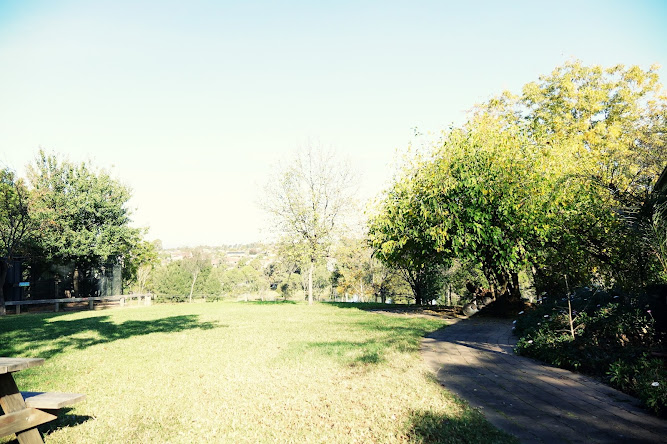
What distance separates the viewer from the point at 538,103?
2630 cm

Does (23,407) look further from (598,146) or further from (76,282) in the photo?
(76,282)

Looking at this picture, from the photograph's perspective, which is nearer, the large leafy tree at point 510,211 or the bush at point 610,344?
the bush at point 610,344

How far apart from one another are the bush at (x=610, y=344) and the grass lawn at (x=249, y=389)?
7.70ft

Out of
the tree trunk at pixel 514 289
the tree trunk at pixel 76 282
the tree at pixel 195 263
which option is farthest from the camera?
the tree at pixel 195 263

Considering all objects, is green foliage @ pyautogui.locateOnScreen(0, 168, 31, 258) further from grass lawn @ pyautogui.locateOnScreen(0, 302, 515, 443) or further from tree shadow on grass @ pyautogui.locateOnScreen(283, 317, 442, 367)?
tree shadow on grass @ pyautogui.locateOnScreen(283, 317, 442, 367)

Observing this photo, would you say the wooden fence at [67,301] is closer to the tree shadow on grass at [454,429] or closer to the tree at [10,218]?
the tree at [10,218]

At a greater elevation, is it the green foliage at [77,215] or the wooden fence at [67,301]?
the green foliage at [77,215]

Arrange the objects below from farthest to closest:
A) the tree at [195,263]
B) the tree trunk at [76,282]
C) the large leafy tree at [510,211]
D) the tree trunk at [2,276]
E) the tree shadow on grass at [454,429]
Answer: the tree at [195,263] → the tree trunk at [76,282] → the tree trunk at [2,276] → the large leafy tree at [510,211] → the tree shadow on grass at [454,429]

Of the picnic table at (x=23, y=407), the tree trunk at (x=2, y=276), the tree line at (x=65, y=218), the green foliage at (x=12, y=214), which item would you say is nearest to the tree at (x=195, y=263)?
the tree line at (x=65, y=218)

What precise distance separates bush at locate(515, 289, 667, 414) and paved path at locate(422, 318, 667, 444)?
9.6 inches

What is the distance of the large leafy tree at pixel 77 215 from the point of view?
24.8 metres

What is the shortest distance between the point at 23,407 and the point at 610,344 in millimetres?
8471

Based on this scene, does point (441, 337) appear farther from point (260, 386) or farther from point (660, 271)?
point (260, 386)

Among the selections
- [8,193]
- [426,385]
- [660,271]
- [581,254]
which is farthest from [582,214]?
[8,193]
